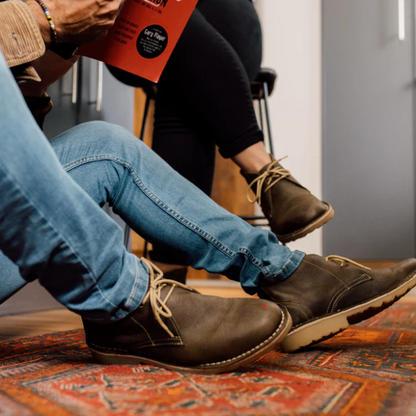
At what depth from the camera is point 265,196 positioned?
776mm

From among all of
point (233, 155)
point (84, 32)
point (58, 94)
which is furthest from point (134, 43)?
point (58, 94)

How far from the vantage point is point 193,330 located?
50cm

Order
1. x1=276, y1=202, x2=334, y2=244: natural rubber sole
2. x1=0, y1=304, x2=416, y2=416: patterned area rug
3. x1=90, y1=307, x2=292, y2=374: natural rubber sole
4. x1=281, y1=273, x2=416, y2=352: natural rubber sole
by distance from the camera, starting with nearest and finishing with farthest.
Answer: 1. x1=0, y1=304, x2=416, y2=416: patterned area rug
2. x1=90, y1=307, x2=292, y2=374: natural rubber sole
3. x1=281, y1=273, x2=416, y2=352: natural rubber sole
4. x1=276, y1=202, x2=334, y2=244: natural rubber sole

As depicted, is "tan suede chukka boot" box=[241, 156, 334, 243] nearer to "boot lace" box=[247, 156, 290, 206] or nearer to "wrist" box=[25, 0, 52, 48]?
"boot lace" box=[247, 156, 290, 206]

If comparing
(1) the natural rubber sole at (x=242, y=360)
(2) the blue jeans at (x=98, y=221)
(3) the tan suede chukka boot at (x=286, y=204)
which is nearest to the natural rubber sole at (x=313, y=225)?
(3) the tan suede chukka boot at (x=286, y=204)

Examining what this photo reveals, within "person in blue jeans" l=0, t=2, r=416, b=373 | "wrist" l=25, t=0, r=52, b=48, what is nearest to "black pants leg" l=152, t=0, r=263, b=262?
"person in blue jeans" l=0, t=2, r=416, b=373

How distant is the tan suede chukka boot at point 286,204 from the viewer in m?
0.73

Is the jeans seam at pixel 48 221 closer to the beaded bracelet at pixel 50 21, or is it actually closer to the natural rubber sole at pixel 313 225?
the beaded bracelet at pixel 50 21

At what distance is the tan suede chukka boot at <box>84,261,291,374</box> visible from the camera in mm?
489

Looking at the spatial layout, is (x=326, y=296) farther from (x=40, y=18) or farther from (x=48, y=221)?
(x=40, y=18)

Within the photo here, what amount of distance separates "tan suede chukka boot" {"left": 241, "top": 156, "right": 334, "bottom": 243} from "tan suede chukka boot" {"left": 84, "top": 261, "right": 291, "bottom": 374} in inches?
9.5

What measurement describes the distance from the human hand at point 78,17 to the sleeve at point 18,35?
50 mm

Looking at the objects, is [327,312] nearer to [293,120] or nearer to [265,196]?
[265,196]

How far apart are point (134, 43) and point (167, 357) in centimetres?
45
